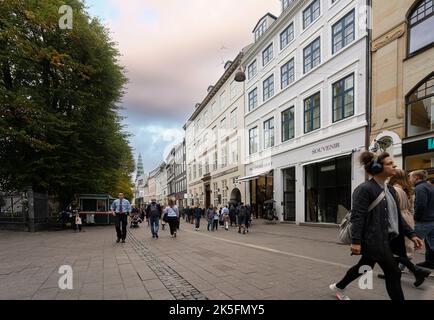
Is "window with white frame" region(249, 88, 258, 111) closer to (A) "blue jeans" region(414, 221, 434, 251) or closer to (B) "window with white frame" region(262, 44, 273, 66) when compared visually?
(B) "window with white frame" region(262, 44, 273, 66)

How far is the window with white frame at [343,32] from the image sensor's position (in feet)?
54.2

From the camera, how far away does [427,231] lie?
5.75 metres

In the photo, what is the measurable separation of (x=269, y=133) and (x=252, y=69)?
719cm

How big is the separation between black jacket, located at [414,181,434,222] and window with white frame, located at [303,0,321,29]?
54.4 ft

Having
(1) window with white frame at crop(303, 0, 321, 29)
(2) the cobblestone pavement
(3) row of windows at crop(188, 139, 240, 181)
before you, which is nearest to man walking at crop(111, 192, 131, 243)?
Answer: (2) the cobblestone pavement

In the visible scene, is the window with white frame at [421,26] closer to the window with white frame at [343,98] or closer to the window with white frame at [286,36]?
the window with white frame at [343,98]

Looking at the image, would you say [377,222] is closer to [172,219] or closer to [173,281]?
[173,281]

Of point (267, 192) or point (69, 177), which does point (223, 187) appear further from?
point (69, 177)

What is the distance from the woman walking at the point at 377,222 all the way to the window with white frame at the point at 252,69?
2536 cm

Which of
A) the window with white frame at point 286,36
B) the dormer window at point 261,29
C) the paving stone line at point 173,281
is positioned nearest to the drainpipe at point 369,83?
the window with white frame at point 286,36

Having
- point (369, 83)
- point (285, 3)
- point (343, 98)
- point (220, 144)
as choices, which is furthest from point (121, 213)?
point (220, 144)
